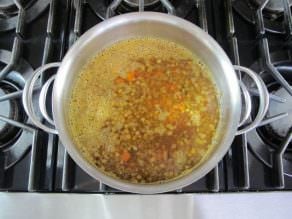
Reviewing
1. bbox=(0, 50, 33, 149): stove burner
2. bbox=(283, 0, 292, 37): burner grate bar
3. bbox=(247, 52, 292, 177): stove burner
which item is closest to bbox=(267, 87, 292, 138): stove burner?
bbox=(247, 52, 292, 177): stove burner

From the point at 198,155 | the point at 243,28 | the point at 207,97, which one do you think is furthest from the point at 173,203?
the point at 243,28

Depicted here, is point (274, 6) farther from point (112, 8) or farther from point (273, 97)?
point (112, 8)

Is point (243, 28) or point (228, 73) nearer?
point (228, 73)

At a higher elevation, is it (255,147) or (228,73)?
(228,73)

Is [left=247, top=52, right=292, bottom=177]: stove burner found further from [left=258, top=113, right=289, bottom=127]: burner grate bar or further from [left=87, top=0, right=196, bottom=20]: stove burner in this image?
[left=87, top=0, right=196, bottom=20]: stove burner

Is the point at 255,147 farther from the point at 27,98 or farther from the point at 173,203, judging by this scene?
the point at 27,98

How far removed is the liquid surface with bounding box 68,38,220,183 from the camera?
0.63m

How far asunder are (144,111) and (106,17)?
0.19m

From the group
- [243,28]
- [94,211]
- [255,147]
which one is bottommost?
[94,211]

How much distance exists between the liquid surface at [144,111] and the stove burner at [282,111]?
0.37ft

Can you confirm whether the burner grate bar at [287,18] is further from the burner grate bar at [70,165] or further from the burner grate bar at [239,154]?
the burner grate bar at [70,165]

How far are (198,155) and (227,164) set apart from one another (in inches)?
2.4

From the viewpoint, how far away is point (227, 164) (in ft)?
2.18

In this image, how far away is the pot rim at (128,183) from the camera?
564mm
